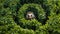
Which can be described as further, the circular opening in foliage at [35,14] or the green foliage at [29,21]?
the circular opening in foliage at [35,14]

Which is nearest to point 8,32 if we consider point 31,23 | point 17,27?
point 17,27

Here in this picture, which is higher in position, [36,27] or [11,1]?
[11,1]

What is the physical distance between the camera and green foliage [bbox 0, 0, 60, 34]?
843cm

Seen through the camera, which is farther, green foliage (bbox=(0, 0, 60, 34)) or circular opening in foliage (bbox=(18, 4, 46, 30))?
circular opening in foliage (bbox=(18, 4, 46, 30))

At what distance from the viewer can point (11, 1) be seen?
9.81m

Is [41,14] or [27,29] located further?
[41,14]

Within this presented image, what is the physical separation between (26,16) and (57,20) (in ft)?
4.63

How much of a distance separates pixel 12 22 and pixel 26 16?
0.83m

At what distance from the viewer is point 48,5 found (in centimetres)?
968

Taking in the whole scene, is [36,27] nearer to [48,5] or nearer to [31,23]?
[31,23]

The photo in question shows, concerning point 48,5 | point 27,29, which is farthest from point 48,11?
point 27,29

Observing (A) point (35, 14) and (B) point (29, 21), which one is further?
(A) point (35, 14)

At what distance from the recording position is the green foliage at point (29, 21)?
27.7 feet

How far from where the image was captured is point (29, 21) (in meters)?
8.81
